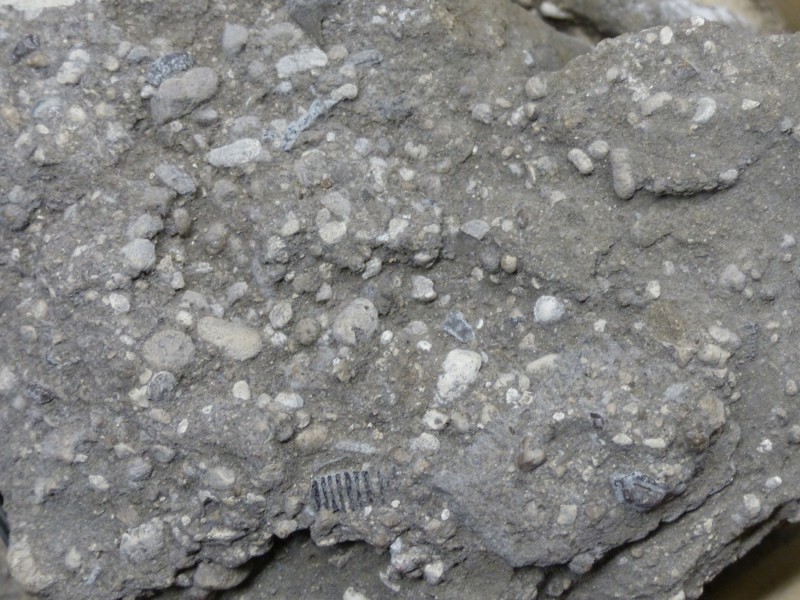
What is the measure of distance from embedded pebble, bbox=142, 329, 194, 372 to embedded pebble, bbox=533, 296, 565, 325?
368mm

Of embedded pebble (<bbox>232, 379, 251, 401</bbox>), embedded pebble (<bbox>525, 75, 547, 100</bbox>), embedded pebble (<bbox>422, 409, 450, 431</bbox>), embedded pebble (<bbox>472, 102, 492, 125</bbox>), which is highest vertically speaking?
embedded pebble (<bbox>525, 75, 547, 100</bbox>)

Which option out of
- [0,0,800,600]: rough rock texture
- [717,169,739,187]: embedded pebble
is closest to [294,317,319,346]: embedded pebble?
[0,0,800,600]: rough rock texture

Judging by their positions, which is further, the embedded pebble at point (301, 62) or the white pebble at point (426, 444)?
the embedded pebble at point (301, 62)

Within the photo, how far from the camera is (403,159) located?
3.37ft

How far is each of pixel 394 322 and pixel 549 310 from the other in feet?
0.55

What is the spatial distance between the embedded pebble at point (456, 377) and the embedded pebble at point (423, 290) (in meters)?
0.08

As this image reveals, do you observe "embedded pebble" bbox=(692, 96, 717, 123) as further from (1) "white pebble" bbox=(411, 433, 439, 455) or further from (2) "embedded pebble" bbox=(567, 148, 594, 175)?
(1) "white pebble" bbox=(411, 433, 439, 455)

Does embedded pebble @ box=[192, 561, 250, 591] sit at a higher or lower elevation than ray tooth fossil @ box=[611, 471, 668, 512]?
lower

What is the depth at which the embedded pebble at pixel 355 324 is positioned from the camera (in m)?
0.96

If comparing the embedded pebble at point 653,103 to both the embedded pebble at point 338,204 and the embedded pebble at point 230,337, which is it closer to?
the embedded pebble at point 338,204

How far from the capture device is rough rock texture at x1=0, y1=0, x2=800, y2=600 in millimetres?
932

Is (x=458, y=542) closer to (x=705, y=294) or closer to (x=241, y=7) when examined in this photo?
(x=705, y=294)

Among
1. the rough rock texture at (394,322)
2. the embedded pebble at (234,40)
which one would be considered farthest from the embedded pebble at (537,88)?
the embedded pebble at (234,40)

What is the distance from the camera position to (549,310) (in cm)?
96
